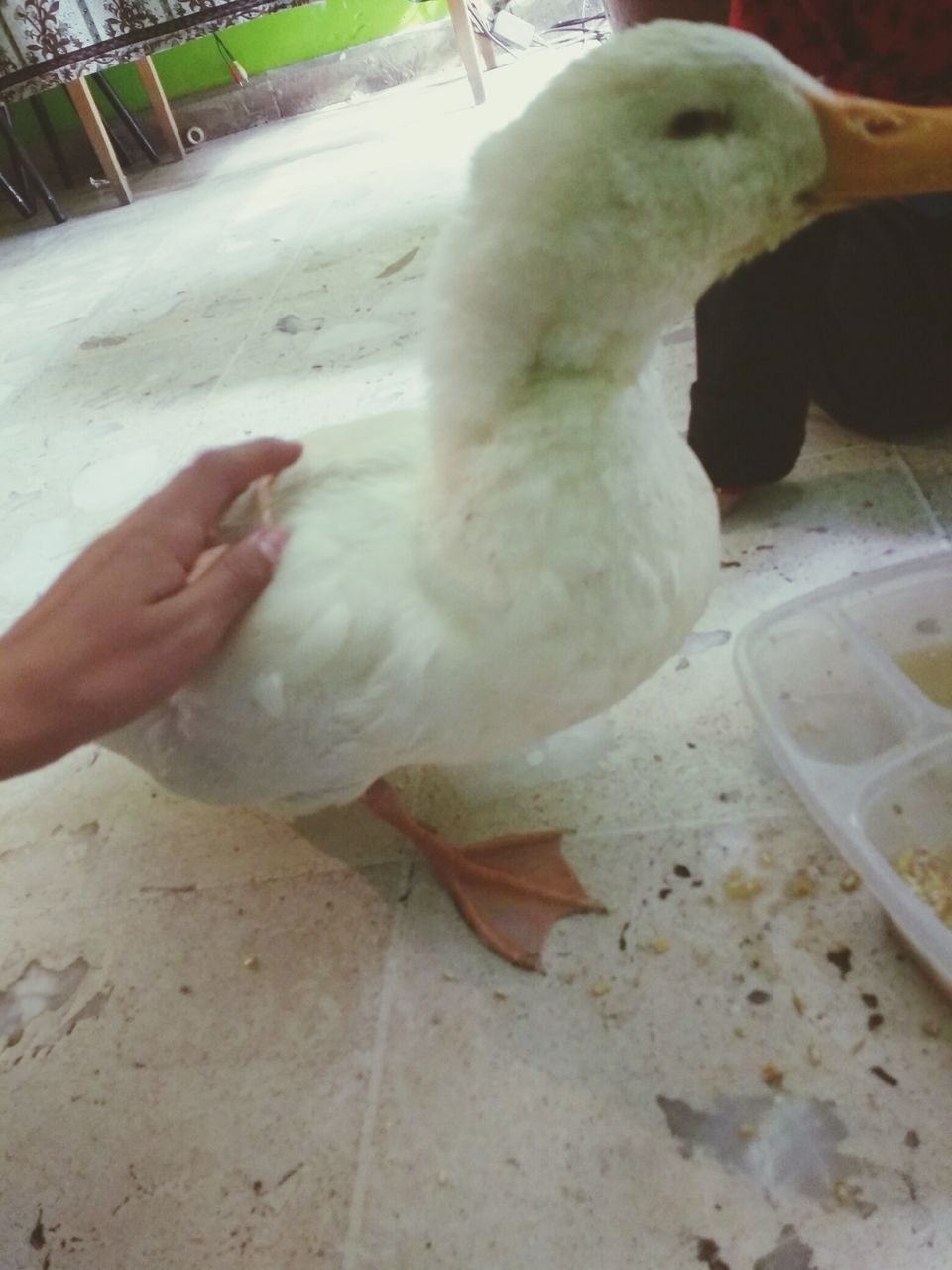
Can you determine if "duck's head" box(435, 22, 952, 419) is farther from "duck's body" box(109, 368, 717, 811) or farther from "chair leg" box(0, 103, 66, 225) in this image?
"chair leg" box(0, 103, 66, 225)

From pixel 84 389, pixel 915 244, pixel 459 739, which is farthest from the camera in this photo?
pixel 84 389

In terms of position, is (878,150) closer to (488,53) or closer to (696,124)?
(696,124)

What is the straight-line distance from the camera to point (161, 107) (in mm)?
3588

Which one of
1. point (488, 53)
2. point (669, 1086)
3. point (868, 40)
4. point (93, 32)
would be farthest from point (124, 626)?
point (488, 53)

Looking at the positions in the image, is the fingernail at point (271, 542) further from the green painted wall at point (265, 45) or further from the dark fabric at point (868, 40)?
the green painted wall at point (265, 45)

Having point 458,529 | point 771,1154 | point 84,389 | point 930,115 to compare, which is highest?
point 930,115

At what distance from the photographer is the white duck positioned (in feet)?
1.77

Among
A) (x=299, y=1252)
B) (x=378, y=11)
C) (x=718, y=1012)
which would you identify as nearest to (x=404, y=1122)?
(x=299, y=1252)

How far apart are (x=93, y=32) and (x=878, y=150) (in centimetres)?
324

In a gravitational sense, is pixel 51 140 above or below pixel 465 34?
above

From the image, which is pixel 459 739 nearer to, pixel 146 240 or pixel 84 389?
pixel 84 389

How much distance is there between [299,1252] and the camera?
0.66 metres

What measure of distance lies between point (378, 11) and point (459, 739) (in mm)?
3859

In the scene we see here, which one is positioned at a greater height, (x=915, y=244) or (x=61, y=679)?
(x=61, y=679)
